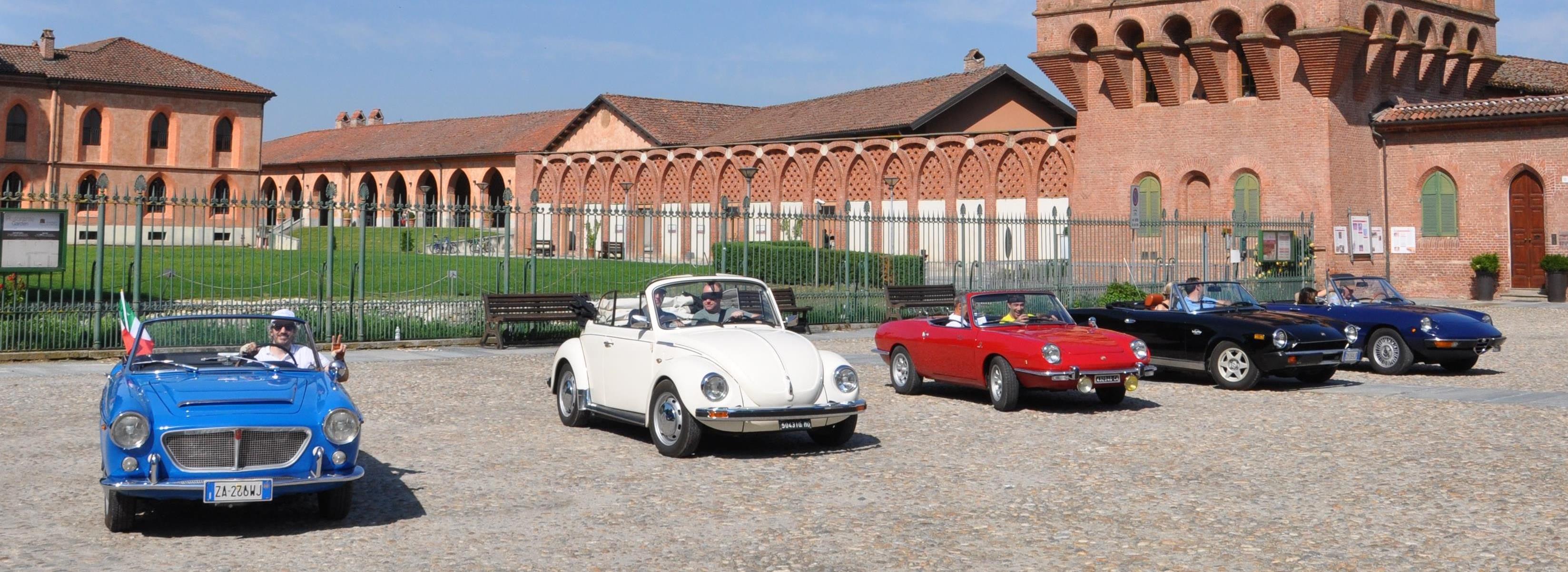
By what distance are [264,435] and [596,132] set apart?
52697mm

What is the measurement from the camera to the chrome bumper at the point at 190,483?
6.61 meters

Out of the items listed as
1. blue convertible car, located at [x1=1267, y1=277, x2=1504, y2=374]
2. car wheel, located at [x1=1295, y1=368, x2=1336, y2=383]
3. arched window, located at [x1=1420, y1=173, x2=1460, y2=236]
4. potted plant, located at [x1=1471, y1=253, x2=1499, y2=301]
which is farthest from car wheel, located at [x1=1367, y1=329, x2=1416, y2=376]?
arched window, located at [x1=1420, y1=173, x2=1460, y2=236]

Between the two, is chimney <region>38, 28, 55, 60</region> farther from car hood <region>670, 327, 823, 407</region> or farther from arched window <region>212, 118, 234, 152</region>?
car hood <region>670, 327, 823, 407</region>

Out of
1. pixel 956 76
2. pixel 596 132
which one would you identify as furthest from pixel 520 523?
pixel 596 132

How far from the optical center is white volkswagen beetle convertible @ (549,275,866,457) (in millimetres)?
9422

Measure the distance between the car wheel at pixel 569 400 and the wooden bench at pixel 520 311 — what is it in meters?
7.55

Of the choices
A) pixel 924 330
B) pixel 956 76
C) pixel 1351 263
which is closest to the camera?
pixel 924 330

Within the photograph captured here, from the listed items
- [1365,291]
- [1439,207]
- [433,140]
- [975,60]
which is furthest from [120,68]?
[1365,291]

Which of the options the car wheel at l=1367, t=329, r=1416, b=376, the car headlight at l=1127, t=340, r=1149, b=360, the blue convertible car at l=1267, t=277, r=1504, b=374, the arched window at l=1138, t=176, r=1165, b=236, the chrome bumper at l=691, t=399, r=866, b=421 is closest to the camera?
the chrome bumper at l=691, t=399, r=866, b=421

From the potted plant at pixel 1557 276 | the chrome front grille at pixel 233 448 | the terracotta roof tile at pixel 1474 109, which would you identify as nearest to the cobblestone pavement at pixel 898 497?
the chrome front grille at pixel 233 448

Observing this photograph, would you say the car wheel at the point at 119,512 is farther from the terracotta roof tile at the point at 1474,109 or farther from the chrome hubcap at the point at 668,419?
the terracotta roof tile at the point at 1474,109

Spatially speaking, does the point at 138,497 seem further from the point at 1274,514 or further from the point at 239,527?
the point at 1274,514

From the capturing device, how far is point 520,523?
7277 mm

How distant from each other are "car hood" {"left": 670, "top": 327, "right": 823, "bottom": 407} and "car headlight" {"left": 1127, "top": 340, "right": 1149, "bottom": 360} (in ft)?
12.0
